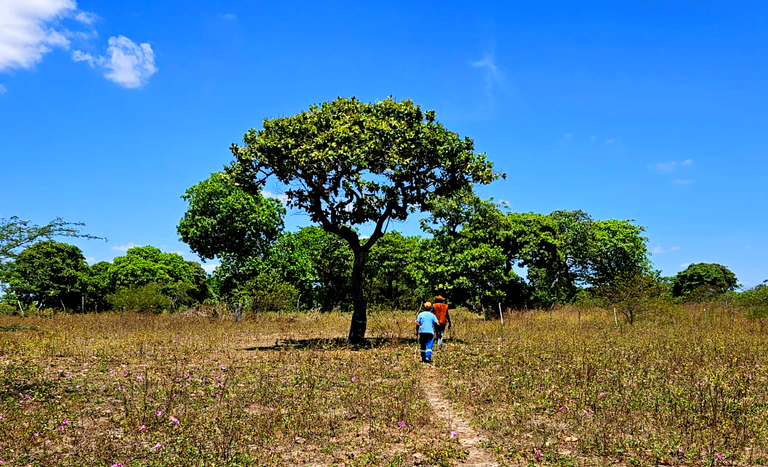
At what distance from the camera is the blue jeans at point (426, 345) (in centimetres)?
1589

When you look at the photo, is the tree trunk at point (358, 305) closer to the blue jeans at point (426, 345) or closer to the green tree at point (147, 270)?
the blue jeans at point (426, 345)

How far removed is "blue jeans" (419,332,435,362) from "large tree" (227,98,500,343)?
4.93 metres

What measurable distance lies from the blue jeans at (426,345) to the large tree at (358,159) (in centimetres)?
493

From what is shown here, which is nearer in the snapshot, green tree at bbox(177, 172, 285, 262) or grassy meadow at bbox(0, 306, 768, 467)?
grassy meadow at bbox(0, 306, 768, 467)

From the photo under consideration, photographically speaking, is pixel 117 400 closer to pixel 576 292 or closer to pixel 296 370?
pixel 296 370

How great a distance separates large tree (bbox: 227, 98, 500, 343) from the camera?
19062 millimetres

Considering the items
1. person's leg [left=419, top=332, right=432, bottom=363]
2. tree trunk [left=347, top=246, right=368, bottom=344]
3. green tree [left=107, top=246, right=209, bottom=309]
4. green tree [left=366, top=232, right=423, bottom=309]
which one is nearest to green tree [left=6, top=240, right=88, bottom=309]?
green tree [left=107, top=246, right=209, bottom=309]

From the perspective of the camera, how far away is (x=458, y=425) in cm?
979

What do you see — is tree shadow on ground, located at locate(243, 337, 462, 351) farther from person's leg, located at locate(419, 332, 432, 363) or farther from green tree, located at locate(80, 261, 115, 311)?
green tree, located at locate(80, 261, 115, 311)

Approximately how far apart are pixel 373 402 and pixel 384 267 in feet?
145

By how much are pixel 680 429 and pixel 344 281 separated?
4856 centimetres

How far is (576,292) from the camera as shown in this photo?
169ft

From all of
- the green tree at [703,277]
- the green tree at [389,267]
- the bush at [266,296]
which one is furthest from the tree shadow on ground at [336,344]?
the green tree at [703,277]

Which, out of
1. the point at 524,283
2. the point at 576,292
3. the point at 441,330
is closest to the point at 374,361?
the point at 441,330
